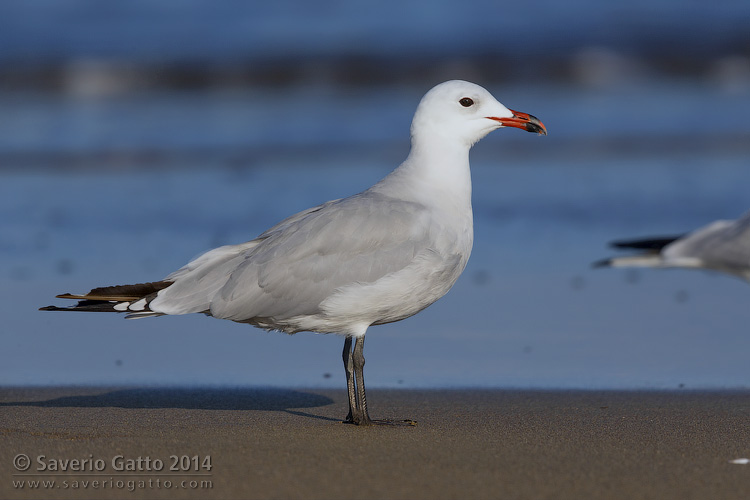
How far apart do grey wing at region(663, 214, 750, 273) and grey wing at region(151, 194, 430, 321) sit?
2230 mm

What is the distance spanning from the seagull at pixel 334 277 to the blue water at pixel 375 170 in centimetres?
84

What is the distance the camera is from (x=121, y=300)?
15.7 feet

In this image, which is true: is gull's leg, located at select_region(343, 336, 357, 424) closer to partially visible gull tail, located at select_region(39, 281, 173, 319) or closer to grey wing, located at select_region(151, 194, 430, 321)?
grey wing, located at select_region(151, 194, 430, 321)

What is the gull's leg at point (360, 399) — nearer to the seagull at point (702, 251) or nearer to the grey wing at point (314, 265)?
the grey wing at point (314, 265)

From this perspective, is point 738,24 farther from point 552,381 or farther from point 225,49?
point 552,381

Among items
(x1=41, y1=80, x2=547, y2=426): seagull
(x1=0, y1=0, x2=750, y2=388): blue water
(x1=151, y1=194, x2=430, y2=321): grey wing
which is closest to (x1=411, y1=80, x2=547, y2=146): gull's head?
(x1=41, y1=80, x2=547, y2=426): seagull

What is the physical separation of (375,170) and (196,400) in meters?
5.87

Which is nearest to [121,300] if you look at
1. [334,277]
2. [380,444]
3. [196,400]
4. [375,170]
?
[196,400]

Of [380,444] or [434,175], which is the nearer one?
[380,444]

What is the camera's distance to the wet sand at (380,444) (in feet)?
11.9

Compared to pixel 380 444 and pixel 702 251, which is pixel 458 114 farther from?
pixel 702 251

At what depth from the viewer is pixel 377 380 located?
5711 mm

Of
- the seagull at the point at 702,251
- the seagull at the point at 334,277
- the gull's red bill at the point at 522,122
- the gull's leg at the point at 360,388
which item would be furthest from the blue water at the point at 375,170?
the gull's red bill at the point at 522,122

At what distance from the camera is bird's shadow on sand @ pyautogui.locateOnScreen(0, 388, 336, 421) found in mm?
5148
